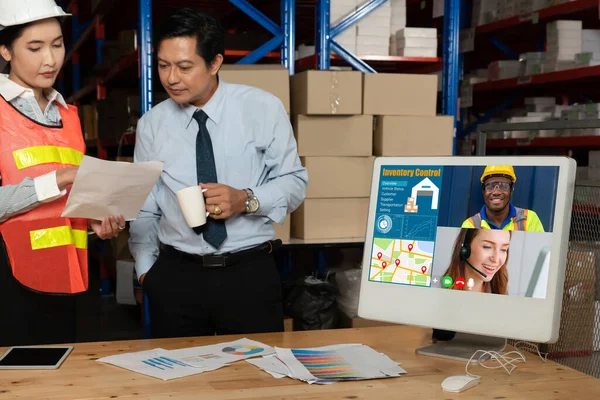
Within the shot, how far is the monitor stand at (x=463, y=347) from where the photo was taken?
1727 millimetres

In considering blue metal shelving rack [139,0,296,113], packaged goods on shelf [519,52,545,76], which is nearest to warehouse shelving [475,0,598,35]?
packaged goods on shelf [519,52,545,76]

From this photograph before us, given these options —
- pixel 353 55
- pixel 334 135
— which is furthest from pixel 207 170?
pixel 353 55

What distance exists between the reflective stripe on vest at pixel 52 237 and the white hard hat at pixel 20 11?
0.59m

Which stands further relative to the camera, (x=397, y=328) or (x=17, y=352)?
(x=397, y=328)

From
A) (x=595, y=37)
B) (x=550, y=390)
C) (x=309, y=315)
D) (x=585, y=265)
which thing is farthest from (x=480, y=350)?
(x=595, y=37)

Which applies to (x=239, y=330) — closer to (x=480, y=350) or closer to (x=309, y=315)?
(x=480, y=350)

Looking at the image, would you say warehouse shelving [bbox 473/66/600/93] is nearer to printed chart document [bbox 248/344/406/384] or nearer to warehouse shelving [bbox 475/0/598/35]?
warehouse shelving [bbox 475/0/598/35]

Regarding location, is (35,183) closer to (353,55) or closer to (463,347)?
(463,347)

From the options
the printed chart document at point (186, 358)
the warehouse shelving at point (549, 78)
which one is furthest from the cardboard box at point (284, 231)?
the warehouse shelving at point (549, 78)

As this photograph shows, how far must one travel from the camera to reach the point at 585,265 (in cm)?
178

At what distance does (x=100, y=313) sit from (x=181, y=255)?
3.47 m

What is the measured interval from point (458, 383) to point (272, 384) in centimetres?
39

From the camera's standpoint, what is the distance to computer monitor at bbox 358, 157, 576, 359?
62.3 inches

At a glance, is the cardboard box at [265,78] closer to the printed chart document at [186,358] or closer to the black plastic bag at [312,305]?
the black plastic bag at [312,305]
